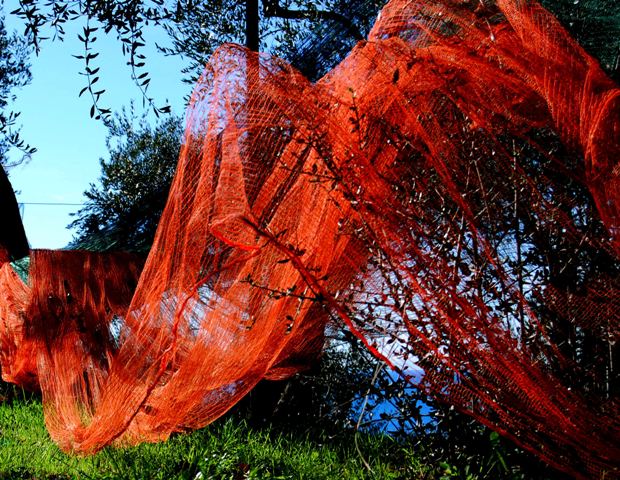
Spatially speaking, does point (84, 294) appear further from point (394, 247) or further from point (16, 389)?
point (394, 247)

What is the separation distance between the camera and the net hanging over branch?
3031 mm

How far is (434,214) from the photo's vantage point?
3.43 m

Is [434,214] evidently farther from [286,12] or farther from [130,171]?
[130,171]

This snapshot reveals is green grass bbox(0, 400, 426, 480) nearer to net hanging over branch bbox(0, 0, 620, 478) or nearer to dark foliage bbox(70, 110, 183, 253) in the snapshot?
net hanging over branch bbox(0, 0, 620, 478)

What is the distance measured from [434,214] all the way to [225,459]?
1.97 m

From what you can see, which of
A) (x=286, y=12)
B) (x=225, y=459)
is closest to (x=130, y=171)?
(x=286, y=12)

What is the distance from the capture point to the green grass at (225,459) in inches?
167

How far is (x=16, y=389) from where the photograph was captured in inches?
309

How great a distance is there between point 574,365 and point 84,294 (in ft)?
12.4

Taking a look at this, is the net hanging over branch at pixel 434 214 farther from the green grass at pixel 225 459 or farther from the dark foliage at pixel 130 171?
the dark foliage at pixel 130 171

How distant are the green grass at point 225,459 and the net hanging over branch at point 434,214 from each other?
2.44 ft

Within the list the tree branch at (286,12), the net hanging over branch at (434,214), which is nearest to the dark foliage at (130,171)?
the tree branch at (286,12)

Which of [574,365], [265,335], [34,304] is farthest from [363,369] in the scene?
[34,304]

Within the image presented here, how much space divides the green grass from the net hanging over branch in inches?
29.2
